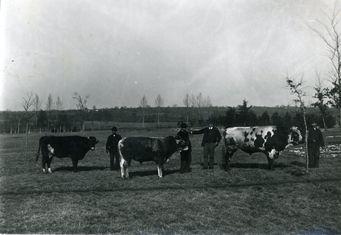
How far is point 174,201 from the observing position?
12.6 m

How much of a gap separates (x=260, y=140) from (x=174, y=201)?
23.4 feet

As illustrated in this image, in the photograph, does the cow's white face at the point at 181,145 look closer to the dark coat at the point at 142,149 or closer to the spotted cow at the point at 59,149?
the dark coat at the point at 142,149

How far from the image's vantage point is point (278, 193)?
14141mm

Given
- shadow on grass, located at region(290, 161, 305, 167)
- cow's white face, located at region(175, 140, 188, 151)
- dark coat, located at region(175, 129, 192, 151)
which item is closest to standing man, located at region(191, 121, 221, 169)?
dark coat, located at region(175, 129, 192, 151)

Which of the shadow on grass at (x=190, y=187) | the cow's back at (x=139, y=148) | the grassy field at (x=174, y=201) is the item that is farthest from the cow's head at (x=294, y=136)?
the cow's back at (x=139, y=148)

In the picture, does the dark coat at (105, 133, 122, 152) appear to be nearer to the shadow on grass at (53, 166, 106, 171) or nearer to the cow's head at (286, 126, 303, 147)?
the shadow on grass at (53, 166, 106, 171)

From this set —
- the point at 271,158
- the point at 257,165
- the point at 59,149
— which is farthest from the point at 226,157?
the point at 59,149

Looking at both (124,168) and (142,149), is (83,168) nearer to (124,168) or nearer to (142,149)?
(124,168)

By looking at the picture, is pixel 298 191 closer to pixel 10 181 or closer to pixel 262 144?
pixel 262 144

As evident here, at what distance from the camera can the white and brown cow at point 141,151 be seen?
51.2ft

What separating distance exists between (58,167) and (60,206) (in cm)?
739

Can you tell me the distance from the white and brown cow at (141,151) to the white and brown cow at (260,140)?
3.41 meters

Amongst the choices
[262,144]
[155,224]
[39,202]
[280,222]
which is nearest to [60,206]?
[39,202]

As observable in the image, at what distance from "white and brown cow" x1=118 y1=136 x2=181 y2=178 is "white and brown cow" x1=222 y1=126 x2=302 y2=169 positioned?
341 cm
